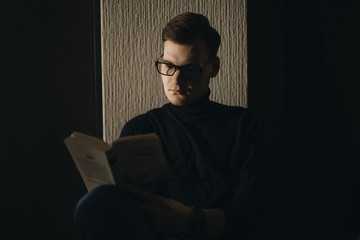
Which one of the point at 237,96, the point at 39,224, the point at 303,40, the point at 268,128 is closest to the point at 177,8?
the point at 237,96

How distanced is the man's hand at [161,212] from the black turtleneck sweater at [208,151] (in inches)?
7.7

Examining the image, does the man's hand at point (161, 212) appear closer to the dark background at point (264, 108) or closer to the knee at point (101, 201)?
the knee at point (101, 201)

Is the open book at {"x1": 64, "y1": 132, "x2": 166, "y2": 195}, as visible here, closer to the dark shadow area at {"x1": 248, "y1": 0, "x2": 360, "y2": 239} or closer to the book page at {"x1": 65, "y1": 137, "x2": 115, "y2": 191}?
the book page at {"x1": 65, "y1": 137, "x2": 115, "y2": 191}

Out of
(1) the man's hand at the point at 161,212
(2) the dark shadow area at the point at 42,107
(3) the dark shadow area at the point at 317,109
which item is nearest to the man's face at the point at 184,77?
(1) the man's hand at the point at 161,212

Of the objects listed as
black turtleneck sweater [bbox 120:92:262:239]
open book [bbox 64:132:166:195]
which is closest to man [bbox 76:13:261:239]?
black turtleneck sweater [bbox 120:92:262:239]

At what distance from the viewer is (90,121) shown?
1563 millimetres

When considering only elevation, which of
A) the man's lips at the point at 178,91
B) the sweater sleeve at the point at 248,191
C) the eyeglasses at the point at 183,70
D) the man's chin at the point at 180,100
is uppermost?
the eyeglasses at the point at 183,70

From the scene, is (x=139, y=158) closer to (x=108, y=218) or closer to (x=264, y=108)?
(x=108, y=218)

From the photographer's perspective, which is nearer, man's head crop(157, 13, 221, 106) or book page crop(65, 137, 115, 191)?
book page crop(65, 137, 115, 191)

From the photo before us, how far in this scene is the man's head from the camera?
950 millimetres

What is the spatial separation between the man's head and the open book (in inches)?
12.0

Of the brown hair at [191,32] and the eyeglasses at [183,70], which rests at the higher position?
the brown hair at [191,32]

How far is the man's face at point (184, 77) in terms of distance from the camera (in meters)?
0.95

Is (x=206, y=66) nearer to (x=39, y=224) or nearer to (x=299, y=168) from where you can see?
(x=299, y=168)
